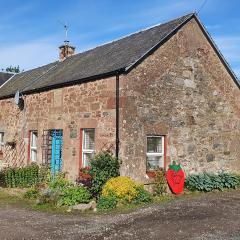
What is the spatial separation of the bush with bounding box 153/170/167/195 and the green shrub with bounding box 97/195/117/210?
2275mm

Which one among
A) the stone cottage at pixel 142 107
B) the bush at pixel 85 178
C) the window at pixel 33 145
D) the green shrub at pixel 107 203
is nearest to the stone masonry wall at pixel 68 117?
the stone cottage at pixel 142 107

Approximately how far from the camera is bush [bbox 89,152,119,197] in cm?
1180

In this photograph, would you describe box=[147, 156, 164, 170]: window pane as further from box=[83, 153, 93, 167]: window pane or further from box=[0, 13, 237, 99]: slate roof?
box=[0, 13, 237, 99]: slate roof

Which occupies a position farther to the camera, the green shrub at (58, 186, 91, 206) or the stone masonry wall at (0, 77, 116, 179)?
the stone masonry wall at (0, 77, 116, 179)

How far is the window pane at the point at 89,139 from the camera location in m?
13.7

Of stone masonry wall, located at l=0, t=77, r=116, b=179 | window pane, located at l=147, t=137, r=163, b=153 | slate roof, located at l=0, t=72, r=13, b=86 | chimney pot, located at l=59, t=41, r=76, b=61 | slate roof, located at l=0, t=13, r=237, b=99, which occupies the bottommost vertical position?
window pane, located at l=147, t=137, r=163, b=153

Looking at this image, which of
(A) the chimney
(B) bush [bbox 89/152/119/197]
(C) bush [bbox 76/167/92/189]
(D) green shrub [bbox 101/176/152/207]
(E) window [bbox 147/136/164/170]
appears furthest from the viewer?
(A) the chimney

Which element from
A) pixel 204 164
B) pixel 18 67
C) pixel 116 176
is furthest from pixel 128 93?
pixel 18 67

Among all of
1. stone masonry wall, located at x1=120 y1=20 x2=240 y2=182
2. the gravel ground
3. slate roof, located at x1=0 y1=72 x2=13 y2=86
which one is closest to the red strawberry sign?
stone masonry wall, located at x1=120 y1=20 x2=240 y2=182

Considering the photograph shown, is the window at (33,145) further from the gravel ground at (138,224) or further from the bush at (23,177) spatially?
the gravel ground at (138,224)

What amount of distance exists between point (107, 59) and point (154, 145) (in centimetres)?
377

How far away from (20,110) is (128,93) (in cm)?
724

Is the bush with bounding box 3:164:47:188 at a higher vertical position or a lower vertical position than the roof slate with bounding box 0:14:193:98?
lower

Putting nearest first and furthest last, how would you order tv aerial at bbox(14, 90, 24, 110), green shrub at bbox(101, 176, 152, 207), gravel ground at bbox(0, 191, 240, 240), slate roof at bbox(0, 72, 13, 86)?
gravel ground at bbox(0, 191, 240, 240)
green shrub at bbox(101, 176, 152, 207)
tv aerial at bbox(14, 90, 24, 110)
slate roof at bbox(0, 72, 13, 86)
